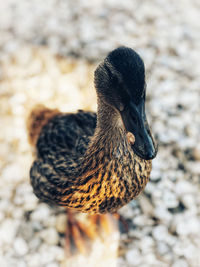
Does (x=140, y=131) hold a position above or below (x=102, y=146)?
above

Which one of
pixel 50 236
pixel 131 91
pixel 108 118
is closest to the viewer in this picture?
pixel 131 91

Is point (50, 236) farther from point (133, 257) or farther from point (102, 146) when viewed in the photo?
point (102, 146)

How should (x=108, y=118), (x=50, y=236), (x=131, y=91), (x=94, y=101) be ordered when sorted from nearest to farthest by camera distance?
(x=131, y=91) < (x=108, y=118) < (x=50, y=236) < (x=94, y=101)

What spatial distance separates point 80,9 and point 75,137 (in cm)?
243

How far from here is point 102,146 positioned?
1.87 metres

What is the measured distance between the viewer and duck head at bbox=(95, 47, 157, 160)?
4.91 feet

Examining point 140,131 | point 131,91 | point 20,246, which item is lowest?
point 20,246

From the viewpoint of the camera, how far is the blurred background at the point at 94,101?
2.42m

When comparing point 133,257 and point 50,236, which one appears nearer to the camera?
point 133,257

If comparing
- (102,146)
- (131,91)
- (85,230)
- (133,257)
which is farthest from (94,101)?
(131,91)

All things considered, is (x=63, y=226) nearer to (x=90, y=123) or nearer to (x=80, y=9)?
(x=90, y=123)

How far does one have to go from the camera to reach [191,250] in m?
2.36

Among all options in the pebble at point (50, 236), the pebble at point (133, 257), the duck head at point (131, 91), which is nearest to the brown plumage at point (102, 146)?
the duck head at point (131, 91)

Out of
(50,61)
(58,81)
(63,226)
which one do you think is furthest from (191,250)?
(50,61)
